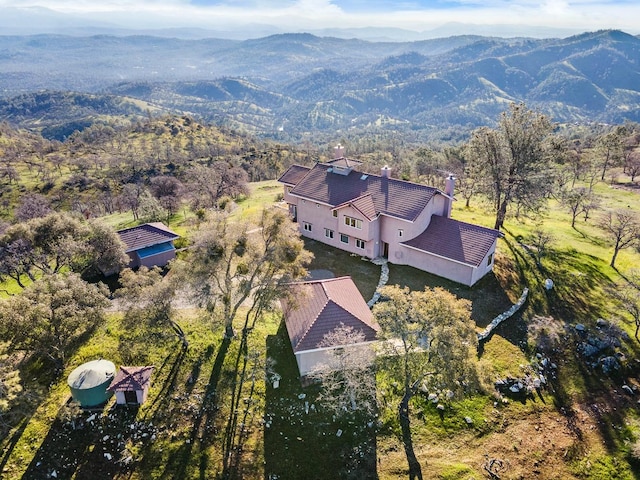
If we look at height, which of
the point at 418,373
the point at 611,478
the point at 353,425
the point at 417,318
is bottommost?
the point at 611,478

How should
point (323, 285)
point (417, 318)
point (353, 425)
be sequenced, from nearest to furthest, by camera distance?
point (417, 318) < point (353, 425) < point (323, 285)

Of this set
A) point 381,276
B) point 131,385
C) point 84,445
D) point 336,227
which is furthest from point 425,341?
point 336,227

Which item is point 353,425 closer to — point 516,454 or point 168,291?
point 516,454

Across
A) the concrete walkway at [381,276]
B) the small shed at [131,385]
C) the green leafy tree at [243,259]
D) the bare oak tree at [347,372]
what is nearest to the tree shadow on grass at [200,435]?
the small shed at [131,385]

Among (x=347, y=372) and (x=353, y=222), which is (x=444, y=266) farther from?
(x=347, y=372)

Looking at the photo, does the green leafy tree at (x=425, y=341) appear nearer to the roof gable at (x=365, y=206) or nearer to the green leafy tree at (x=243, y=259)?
the green leafy tree at (x=243, y=259)

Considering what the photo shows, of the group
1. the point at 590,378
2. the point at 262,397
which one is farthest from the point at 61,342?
the point at 590,378

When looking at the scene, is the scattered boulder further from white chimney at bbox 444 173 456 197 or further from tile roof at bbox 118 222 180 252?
tile roof at bbox 118 222 180 252
